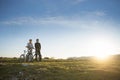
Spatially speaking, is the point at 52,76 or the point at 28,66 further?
the point at 28,66

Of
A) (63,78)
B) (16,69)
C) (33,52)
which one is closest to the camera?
(63,78)

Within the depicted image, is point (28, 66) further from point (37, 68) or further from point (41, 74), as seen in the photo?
point (41, 74)

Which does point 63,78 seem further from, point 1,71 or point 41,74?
point 1,71

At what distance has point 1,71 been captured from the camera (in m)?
22.8

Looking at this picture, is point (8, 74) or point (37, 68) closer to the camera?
point (8, 74)

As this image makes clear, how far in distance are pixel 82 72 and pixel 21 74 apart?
6851mm

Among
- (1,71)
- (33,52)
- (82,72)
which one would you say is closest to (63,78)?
(82,72)

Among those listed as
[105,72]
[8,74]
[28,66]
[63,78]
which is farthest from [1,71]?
[105,72]

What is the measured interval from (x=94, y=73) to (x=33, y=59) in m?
13.7

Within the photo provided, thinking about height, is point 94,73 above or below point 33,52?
below

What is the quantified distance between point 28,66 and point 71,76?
5395 mm

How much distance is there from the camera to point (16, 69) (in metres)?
22.7

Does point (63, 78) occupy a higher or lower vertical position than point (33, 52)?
lower

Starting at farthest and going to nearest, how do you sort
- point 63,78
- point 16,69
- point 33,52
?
point 33,52 → point 16,69 → point 63,78
